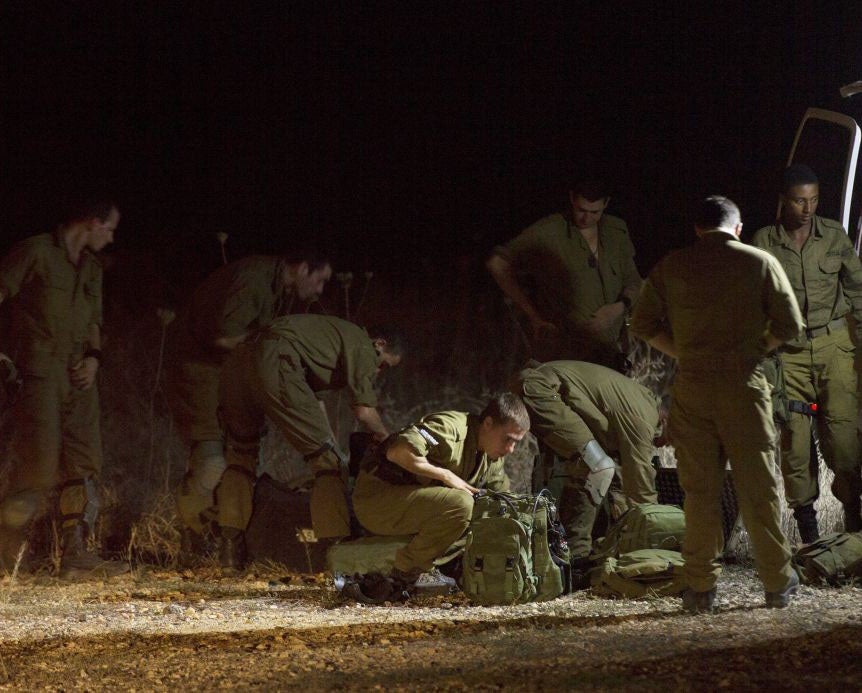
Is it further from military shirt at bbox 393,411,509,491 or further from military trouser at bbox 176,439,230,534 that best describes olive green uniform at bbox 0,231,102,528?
military shirt at bbox 393,411,509,491

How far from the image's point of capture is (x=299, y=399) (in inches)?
297

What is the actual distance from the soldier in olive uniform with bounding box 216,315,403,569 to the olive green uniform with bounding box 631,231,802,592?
2172 millimetres

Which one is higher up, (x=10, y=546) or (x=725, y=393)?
(x=725, y=393)

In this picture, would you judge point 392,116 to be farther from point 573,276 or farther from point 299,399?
point 299,399

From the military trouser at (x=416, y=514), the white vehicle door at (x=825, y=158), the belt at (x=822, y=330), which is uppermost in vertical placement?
the white vehicle door at (x=825, y=158)

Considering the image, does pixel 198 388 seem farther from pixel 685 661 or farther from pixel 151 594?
pixel 685 661

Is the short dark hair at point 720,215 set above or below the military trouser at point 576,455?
above

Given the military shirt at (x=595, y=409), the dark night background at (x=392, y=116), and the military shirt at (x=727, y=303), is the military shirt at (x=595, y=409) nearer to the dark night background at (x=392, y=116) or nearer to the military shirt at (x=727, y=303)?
the military shirt at (x=727, y=303)

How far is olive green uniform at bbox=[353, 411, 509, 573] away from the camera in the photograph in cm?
637

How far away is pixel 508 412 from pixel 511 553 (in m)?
0.70

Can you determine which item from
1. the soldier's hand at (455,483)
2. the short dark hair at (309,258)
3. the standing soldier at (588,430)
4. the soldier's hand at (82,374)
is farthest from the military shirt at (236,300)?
the soldier's hand at (455,483)

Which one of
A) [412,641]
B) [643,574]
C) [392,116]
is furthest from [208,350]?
[392,116]

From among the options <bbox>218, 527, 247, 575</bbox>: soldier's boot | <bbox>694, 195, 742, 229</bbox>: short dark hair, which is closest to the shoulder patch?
<bbox>694, 195, 742, 229</bbox>: short dark hair

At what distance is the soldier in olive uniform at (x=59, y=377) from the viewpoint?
7.54 m
